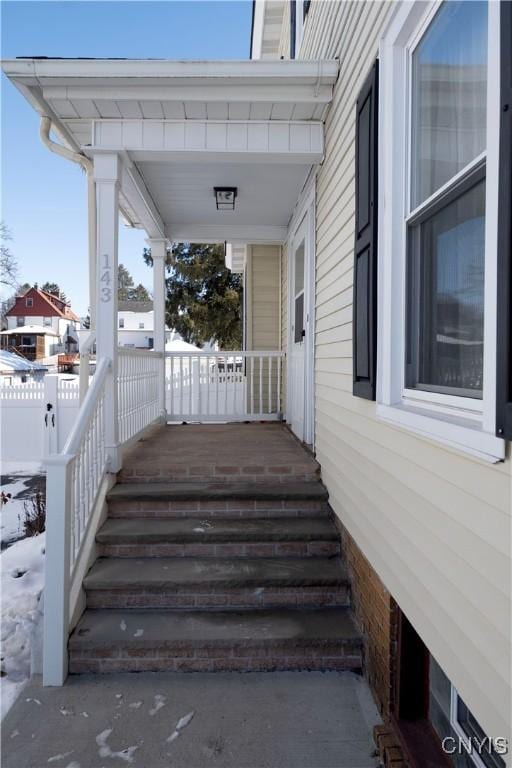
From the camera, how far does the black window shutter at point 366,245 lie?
217cm

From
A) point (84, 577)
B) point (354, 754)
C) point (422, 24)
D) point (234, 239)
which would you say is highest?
point (234, 239)

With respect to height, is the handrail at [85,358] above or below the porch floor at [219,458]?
above

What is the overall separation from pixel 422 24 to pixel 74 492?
281cm

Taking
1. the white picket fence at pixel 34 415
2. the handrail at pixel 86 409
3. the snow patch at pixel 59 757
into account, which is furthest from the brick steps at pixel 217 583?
the white picket fence at pixel 34 415

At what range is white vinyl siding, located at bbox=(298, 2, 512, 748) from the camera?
4.02 feet

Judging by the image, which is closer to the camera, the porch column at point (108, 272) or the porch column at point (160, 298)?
the porch column at point (108, 272)

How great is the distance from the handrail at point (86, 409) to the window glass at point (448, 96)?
2168mm

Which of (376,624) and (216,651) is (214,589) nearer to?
(216,651)

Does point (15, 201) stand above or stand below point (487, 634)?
above

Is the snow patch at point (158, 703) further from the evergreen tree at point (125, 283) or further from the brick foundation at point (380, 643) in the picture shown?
the evergreen tree at point (125, 283)

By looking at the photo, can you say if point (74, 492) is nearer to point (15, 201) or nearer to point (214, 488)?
point (214, 488)

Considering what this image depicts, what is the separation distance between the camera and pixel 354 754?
6.19 ft

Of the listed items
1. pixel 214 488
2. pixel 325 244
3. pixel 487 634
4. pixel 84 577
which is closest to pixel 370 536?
pixel 487 634

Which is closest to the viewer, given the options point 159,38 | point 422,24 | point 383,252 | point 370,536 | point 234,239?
point 422,24
